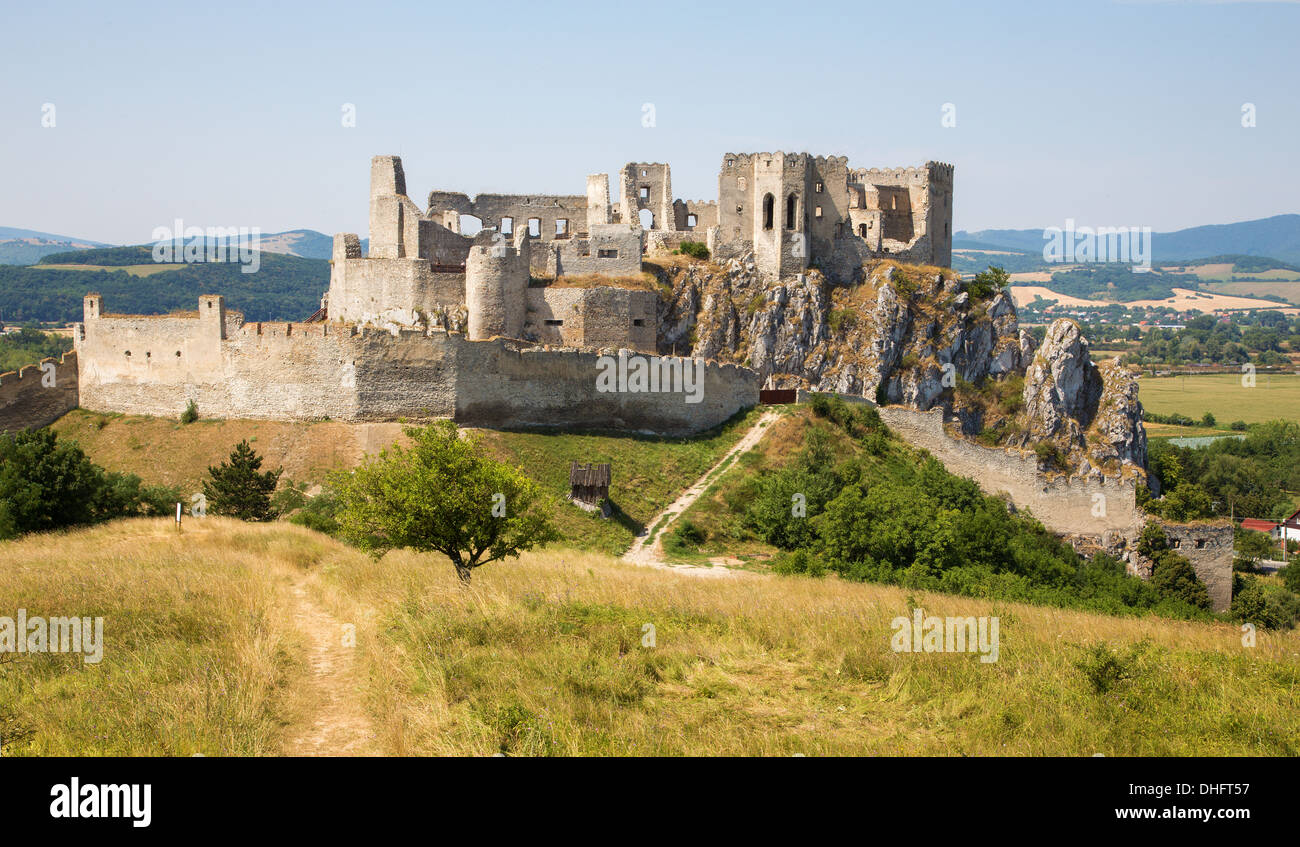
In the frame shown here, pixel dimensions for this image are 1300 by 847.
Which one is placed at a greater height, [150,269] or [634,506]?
[150,269]

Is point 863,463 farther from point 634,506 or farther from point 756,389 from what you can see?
point 634,506

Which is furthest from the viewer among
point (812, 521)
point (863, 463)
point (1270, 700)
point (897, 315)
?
point (897, 315)

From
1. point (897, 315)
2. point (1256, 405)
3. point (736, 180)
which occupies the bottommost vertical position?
point (1256, 405)

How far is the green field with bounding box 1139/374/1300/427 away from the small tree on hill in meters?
120

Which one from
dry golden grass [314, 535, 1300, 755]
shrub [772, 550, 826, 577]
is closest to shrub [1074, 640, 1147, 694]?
dry golden grass [314, 535, 1300, 755]

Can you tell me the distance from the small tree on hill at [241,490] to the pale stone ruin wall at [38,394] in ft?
34.1

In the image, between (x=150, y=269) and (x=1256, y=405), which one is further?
(x=150, y=269)

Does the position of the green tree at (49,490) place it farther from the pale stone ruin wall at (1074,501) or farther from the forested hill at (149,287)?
the forested hill at (149,287)

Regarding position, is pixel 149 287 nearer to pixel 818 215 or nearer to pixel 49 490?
pixel 818 215

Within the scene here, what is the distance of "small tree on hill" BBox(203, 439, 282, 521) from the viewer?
28.6 meters

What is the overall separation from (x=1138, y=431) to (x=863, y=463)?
24.6 m
